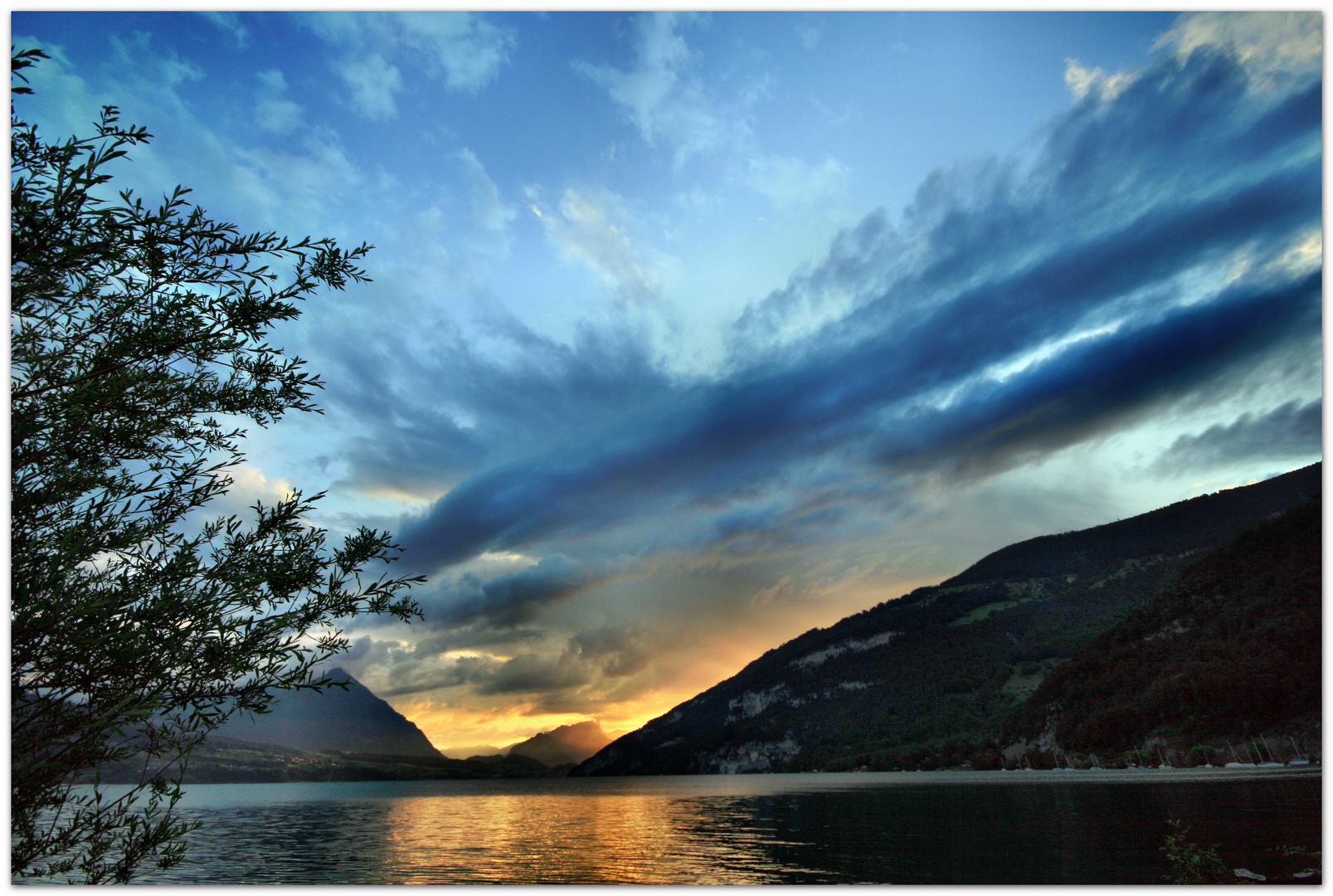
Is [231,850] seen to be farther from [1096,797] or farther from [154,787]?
[1096,797]

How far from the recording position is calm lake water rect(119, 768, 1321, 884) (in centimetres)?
2177

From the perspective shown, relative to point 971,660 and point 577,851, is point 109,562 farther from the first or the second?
point 971,660

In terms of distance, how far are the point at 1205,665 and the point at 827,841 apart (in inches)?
2572

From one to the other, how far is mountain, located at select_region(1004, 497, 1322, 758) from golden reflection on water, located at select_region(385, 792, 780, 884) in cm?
3343

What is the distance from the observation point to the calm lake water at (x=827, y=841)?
2177cm

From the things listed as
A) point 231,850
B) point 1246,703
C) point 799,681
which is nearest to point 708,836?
point 231,850

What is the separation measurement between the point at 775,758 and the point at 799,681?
3002 cm

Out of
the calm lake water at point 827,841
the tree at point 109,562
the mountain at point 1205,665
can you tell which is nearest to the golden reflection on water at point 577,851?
the calm lake water at point 827,841

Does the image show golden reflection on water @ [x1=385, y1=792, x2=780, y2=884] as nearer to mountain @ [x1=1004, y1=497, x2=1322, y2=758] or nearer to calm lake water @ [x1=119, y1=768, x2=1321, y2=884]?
calm lake water @ [x1=119, y1=768, x2=1321, y2=884]

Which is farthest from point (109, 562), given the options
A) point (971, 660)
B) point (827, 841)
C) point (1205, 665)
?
point (971, 660)

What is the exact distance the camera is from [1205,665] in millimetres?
68812

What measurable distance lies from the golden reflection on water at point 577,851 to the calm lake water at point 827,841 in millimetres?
156

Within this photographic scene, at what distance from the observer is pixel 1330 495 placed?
984 centimetres

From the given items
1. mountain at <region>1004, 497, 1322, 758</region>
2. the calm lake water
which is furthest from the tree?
mountain at <region>1004, 497, 1322, 758</region>
